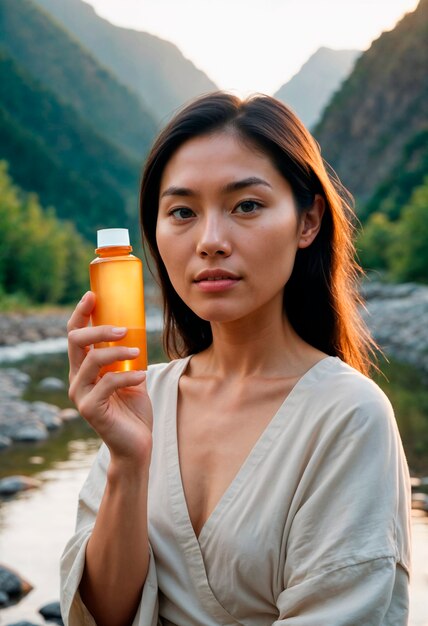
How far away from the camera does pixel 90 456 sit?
22.9ft

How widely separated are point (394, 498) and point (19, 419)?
7.19 meters

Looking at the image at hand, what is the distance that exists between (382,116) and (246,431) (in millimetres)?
58596

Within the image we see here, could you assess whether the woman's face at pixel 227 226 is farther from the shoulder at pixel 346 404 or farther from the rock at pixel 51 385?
the rock at pixel 51 385

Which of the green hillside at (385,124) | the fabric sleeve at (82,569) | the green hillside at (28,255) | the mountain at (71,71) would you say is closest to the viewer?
the fabric sleeve at (82,569)

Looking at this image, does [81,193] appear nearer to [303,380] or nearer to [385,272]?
[385,272]

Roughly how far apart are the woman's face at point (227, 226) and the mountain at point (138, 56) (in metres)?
154

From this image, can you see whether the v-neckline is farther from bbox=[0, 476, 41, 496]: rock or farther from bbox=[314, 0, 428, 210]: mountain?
bbox=[314, 0, 428, 210]: mountain

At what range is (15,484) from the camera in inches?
235

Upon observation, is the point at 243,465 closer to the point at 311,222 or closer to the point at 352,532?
the point at 352,532

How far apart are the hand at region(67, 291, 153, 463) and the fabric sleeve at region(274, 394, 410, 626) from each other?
0.33 metres

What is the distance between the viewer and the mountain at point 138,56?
154500mm

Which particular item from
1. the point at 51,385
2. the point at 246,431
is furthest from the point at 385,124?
the point at 246,431

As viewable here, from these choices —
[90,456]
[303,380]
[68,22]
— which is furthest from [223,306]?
[68,22]

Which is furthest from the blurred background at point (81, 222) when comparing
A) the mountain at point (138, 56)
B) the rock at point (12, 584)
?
the mountain at point (138, 56)
